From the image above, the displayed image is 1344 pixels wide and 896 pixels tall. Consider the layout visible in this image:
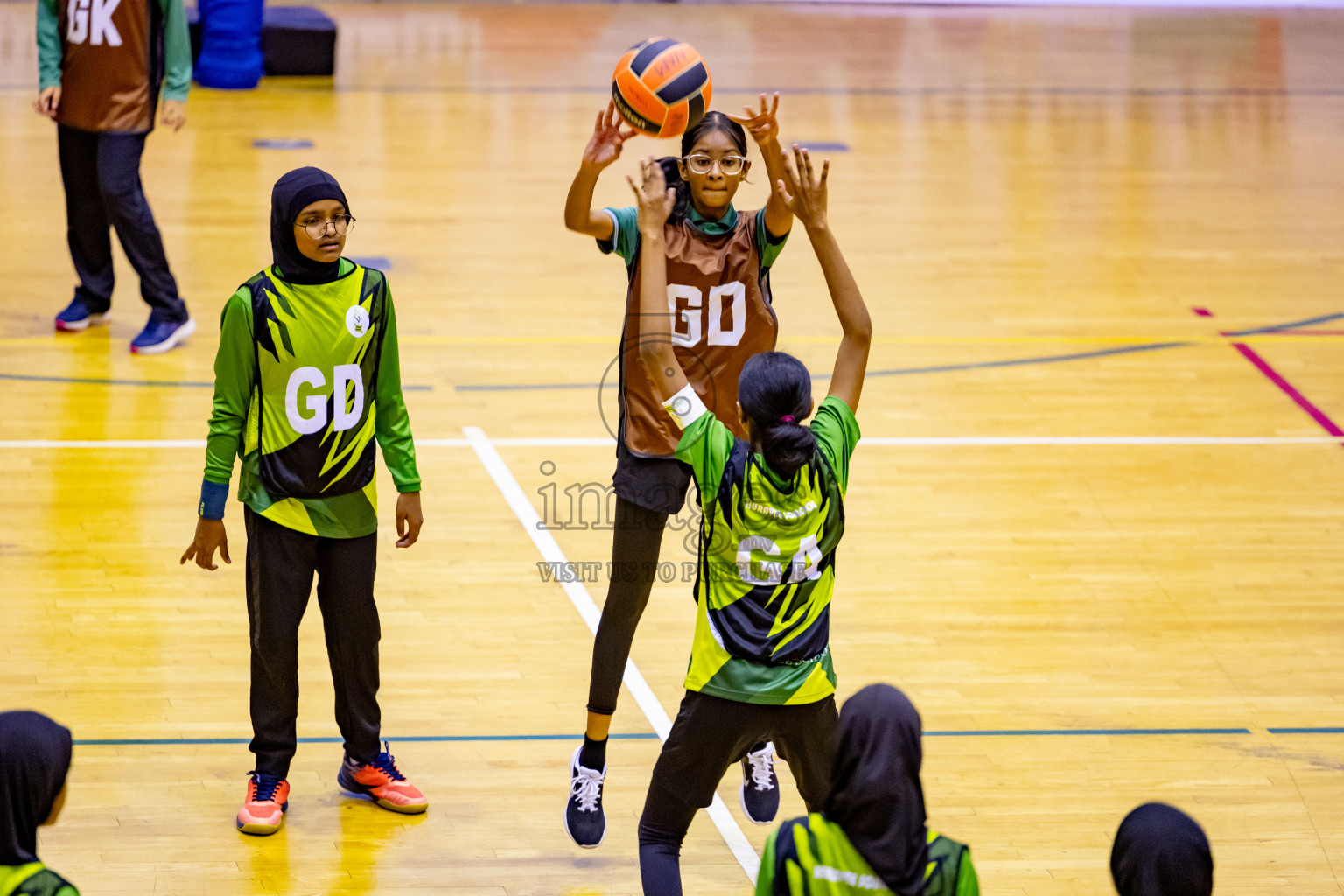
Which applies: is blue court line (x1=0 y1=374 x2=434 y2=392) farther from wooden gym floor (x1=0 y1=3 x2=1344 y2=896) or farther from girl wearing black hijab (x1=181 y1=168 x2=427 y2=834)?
girl wearing black hijab (x1=181 y1=168 x2=427 y2=834)

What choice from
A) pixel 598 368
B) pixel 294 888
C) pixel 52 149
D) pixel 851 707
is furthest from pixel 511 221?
pixel 851 707

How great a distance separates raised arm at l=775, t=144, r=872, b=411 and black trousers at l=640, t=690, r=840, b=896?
720 millimetres

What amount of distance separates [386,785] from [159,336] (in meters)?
4.04

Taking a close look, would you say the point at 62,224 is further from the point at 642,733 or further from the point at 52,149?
the point at 642,733

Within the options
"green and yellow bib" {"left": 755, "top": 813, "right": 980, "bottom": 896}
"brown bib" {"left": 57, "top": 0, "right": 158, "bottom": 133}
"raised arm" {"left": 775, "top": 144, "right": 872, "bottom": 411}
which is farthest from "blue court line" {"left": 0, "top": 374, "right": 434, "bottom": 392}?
"green and yellow bib" {"left": 755, "top": 813, "right": 980, "bottom": 896}

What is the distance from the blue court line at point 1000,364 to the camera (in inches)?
291

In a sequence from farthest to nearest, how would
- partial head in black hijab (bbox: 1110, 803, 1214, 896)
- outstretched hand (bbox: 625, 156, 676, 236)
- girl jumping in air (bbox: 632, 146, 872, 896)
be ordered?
outstretched hand (bbox: 625, 156, 676, 236) < girl jumping in air (bbox: 632, 146, 872, 896) < partial head in black hijab (bbox: 1110, 803, 1214, 896)

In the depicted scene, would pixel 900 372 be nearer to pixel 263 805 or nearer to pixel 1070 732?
pixel 1070 732

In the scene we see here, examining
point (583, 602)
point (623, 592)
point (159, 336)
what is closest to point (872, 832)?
point (623, 592)

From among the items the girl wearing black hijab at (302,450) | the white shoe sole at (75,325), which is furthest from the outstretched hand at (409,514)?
the white shoe sole at (75,325)

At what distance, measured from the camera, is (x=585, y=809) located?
164 inches

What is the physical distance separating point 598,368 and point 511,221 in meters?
2.62

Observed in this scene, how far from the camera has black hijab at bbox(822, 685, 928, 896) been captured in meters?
2.52

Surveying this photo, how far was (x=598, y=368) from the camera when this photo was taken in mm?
7668
